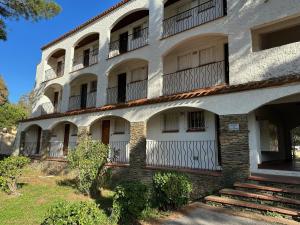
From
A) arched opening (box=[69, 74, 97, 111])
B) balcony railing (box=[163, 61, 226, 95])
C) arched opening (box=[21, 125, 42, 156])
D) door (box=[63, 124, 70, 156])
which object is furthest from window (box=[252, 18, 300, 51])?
arched opening (box=[21, 125, 42, 156])

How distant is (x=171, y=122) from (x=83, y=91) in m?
10.3

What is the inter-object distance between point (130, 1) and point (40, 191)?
12.1 metres

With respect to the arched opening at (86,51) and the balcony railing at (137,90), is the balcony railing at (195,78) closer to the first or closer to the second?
the balcony railing at (137,90)

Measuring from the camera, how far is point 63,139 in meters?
22.1

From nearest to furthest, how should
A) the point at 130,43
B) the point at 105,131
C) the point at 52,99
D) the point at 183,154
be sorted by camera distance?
the point at 183,154
the point at 130,43
the point at 105,131
the point at 52,99

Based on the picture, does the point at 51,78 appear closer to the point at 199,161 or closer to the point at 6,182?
the point at 6,182

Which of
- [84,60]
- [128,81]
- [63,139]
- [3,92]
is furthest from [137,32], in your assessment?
[3,92]

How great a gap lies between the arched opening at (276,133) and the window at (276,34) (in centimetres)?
278

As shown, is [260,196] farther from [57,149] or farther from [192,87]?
[57,149]

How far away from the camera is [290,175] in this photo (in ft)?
29.6

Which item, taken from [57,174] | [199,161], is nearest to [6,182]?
[57,174]

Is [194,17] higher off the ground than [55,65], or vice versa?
[55,65]

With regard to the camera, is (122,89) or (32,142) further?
(32,142)

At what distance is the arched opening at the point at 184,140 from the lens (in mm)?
12079
